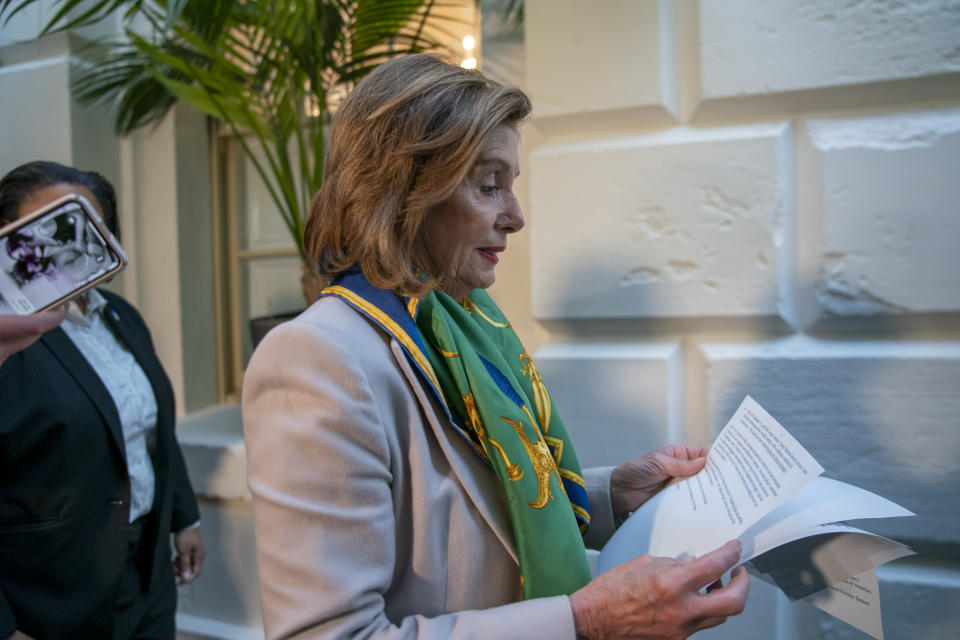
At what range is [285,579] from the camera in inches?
28.6

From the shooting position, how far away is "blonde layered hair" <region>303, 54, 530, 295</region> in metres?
0.90

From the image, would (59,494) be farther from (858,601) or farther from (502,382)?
(858,601)

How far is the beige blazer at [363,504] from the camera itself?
725mm

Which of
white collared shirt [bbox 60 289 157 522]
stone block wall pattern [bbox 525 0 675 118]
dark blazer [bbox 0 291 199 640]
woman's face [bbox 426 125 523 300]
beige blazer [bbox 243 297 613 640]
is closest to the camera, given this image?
beige blazer [bbox 243 297 613 640]

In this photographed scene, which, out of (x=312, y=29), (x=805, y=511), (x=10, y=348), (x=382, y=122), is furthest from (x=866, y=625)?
(x=312, y=29)

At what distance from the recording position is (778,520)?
2.73 ft

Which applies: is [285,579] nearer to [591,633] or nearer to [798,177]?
[591,633]

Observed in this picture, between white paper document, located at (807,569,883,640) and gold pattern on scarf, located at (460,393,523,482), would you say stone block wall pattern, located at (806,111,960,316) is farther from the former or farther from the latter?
gold pattern on scarf, located at (460,393,523,482)

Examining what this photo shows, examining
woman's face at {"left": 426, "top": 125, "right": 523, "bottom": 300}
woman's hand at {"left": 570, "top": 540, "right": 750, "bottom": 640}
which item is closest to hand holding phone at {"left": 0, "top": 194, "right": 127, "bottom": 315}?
woman's face at {"left": 426, "top": 125, "right": 523, "bottom": 300}

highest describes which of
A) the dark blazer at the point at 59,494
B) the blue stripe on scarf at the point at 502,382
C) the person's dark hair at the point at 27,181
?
the person's dark hair at the point at 27,181

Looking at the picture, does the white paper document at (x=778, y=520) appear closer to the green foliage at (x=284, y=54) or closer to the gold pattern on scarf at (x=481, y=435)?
the gold pattern on scarf at (x=481, y=435)

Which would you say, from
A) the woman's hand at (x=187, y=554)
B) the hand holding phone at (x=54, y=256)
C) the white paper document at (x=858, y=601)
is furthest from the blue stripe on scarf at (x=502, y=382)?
the woman's hand at (x=187, y=554)

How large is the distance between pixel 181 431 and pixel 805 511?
237cm

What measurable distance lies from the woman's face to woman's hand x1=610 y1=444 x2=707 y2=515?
50 centimetres
